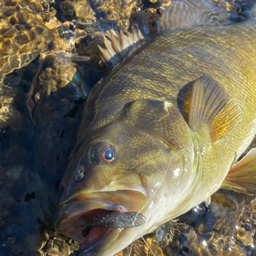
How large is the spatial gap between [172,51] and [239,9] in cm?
323

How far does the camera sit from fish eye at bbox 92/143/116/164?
1.95 metres

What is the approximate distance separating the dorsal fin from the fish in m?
0.20

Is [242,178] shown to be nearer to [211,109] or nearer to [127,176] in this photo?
[211,109]

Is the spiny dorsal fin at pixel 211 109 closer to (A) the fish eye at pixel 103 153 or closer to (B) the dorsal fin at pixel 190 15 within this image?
(A) the fish eye at pixel 103 153

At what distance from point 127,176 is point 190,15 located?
3.40 metres

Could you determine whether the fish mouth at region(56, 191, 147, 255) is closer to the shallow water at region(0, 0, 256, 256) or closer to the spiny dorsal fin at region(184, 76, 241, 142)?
the shallow water at region(0, 0, 256, 256)

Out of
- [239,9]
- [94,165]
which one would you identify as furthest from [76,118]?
[239,9]

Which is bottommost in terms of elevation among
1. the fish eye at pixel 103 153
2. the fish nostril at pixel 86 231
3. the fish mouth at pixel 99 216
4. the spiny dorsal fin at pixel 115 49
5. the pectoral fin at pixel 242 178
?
the pectoral fin at pixel 242 178

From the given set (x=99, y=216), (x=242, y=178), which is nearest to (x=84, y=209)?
(x=99, y=216)

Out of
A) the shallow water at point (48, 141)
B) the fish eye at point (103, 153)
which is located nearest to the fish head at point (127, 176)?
the fish eye at point (103, 153)

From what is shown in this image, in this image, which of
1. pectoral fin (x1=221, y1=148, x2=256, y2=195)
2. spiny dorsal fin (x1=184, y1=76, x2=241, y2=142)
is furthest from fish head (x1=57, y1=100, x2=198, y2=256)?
pectoral fin (x1=221, y1=148, x2=256, y2=195)

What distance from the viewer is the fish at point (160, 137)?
184cm

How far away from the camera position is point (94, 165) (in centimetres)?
195

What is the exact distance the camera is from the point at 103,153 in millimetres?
1964
